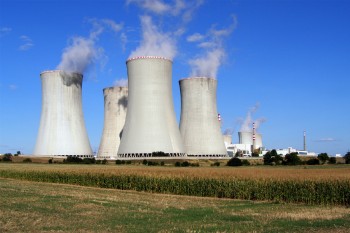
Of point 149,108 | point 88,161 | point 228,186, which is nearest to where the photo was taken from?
point 228,186

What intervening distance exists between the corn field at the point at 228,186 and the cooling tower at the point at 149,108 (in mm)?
16278

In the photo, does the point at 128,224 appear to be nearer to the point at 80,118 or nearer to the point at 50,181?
the point at 50,181

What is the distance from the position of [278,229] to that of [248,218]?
5.62ft

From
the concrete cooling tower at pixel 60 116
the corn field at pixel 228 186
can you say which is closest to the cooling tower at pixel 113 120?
the concrete cooling tower at pixel 60 116

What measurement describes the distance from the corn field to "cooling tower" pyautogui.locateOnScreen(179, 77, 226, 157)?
23731mm

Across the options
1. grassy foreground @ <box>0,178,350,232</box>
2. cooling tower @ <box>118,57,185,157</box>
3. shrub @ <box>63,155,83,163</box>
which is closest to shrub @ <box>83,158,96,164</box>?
shrub @ <box>63,155,83,163</box>

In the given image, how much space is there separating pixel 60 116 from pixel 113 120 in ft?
38.6

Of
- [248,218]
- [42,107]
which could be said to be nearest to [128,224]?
[248,218]

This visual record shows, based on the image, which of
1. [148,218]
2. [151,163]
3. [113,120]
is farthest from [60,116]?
[148,218]

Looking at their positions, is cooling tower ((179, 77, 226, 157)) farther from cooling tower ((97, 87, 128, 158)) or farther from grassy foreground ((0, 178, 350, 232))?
grassy foreground ((0, 178, 350, 232))

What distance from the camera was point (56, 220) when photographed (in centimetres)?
974

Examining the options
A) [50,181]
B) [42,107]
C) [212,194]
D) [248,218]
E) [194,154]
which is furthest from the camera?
[194,154]

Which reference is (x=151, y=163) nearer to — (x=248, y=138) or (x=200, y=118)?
(x=200, y=118)

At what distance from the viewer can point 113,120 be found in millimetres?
54469
